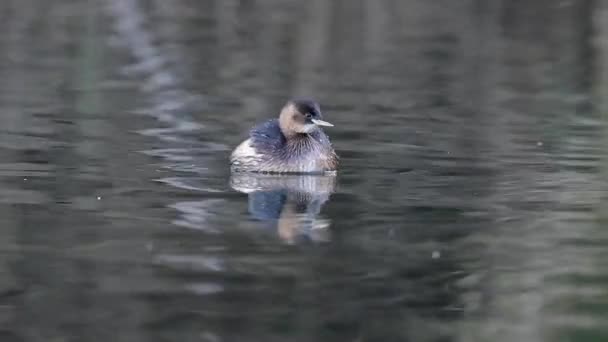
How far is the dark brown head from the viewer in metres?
13.2

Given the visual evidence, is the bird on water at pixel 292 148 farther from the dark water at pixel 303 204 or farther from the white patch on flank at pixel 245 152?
the dark water at pixel 303 204

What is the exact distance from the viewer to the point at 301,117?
43.5 ft

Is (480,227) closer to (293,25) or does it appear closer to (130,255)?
(130,255)

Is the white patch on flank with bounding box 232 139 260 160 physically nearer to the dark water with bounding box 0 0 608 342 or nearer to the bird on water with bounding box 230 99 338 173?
the bird on water with bounding box 230 99 338 173

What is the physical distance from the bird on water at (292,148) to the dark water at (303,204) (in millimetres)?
255

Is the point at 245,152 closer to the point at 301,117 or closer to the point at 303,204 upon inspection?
the point at 301,117

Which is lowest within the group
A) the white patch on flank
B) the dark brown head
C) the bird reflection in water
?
the bird reflection in water

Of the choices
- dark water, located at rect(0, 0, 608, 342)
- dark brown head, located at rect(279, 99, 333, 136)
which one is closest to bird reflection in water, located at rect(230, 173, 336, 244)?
dark water, located at rect(0, 0, 608, 342)

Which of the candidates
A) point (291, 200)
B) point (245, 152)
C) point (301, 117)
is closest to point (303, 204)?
point (291, 200)

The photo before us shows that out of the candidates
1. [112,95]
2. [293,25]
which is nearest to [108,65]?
[112,95]

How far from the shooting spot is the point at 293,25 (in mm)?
29484

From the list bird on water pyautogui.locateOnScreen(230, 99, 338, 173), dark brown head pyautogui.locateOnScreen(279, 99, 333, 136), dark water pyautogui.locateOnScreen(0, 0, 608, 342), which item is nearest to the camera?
dark water pyautogui.locateOnScreen(0, 0, 608, 342)

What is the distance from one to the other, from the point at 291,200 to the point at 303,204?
0.98 ft

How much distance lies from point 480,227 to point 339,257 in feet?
4.68
